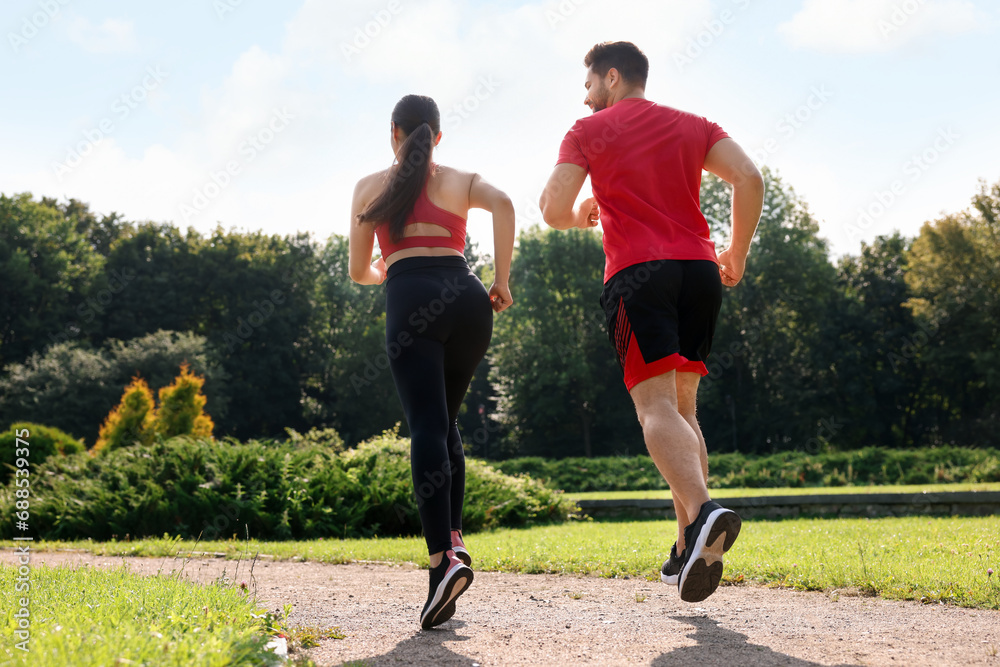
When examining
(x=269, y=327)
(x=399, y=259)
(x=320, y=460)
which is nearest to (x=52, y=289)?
(x=269, y=327)

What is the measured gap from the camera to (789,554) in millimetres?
4980

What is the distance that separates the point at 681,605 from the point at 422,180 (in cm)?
234

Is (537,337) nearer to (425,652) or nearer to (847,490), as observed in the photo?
(847,490)

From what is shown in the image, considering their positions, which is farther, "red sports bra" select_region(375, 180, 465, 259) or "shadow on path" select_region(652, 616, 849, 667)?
"red sports bra" select_region(375, 180, 465, 259)

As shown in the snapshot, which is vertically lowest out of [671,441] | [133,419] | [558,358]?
[671,441]

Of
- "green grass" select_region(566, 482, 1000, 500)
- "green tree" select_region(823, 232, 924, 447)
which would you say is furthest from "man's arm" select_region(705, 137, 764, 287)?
"green tree" select_region(823, 232, 924, 447)

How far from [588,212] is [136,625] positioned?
254cm

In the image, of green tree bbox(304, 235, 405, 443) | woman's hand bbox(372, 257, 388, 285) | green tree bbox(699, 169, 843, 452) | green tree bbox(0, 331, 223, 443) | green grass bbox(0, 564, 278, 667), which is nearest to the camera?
green grass bbox(0, 564, 278, 667)

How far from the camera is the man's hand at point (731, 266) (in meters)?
3.54

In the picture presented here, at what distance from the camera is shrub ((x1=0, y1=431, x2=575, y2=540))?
315 inches

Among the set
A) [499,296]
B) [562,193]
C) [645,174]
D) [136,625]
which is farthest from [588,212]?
[136,625]

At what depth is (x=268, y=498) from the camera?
814 centimetres

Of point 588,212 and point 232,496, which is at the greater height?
point 588,212

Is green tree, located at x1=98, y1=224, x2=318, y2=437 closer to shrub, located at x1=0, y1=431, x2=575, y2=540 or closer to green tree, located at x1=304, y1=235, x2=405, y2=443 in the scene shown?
green tree, located at x1=304, y1=235, x2=405, y2=443
